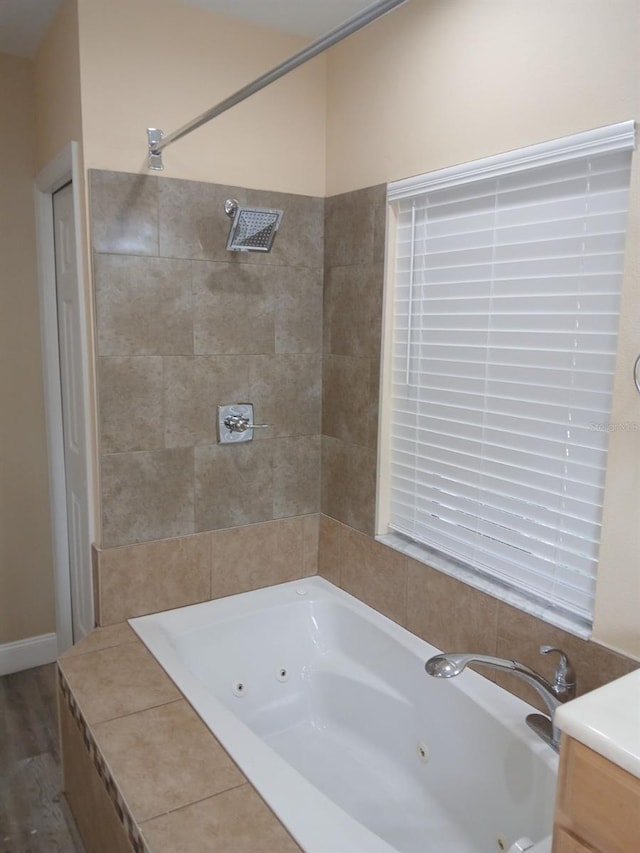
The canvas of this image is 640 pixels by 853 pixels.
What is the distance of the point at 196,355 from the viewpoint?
2.41 meters

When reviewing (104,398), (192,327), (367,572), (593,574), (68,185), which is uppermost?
(68,185)

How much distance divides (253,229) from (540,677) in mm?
1625

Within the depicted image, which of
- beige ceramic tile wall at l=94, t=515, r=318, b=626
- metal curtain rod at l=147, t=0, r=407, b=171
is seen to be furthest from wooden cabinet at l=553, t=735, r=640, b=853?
beige ceramic tile wall at l=94, t=515, r=318, b=626

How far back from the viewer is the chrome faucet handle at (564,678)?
1654mm

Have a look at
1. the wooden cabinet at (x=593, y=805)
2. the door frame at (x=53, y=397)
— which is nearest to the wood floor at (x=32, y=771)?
the door frame at (x=53, y=397)

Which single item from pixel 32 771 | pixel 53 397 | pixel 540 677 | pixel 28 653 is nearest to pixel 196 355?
pixel 53 397

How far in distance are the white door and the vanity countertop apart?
1798mm

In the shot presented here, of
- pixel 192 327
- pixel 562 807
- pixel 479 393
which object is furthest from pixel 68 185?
pixel 562 807

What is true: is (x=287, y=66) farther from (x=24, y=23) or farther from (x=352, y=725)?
(x=352, y=725)

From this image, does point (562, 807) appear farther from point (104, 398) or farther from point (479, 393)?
point (104, 398)

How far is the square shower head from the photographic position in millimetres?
2221

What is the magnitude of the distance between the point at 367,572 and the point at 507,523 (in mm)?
707

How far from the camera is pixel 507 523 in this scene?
6.43ft

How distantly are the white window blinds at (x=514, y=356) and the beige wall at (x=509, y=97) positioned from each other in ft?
0.27
